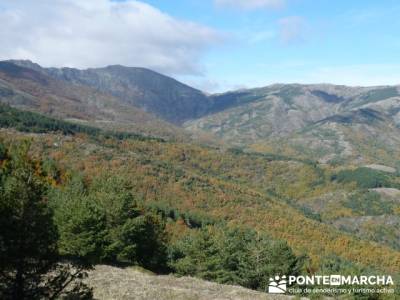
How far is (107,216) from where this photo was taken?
2233 inches

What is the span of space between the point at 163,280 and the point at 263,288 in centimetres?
2606

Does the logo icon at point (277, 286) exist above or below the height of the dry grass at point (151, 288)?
below

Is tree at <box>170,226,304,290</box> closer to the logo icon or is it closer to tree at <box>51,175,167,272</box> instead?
tree at <box>51,175,167,272</box>

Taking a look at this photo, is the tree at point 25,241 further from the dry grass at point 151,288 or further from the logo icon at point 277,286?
the logo icon at point 277,286

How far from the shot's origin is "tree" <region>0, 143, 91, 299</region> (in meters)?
21.0

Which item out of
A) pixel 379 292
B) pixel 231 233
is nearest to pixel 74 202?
pixel 379 292

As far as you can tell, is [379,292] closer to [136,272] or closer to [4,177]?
[136,272]

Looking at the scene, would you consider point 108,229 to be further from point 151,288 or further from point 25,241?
point 25,241

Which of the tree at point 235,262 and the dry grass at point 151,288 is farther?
the tree at point 235,262

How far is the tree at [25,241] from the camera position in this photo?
68.9 ft

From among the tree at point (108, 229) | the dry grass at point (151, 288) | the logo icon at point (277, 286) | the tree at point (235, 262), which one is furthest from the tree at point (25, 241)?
the tree at point (235, 262)

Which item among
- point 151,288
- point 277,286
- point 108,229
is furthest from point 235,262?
point 151,288

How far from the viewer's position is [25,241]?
21344 millimetres

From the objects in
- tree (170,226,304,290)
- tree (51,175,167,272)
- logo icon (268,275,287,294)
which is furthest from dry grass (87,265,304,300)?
tree (170,226,304,290)
